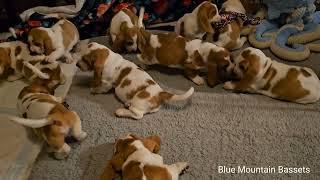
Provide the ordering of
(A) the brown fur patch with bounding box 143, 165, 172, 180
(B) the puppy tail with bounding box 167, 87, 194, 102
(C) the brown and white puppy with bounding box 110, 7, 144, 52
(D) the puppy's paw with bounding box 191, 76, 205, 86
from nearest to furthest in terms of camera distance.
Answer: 1. (A) the brown fur patch with bounding box 143, 165, 172, 180
2. (B) the puppy tail with bounding box 167, 87, 194, 102
3. (D) the puppy's paw with bounding box 191, 76, 205, 86
4. (C) the brown and white puppy with bounding box 110, 7, 144, 52

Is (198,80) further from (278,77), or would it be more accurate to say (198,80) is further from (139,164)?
(139,164)

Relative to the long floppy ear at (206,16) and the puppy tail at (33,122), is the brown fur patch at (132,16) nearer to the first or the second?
the long floppy ear at (206,16)

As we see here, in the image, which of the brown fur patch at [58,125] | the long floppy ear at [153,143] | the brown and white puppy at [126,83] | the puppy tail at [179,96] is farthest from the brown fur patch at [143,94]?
the brown fur patch at [58,125]

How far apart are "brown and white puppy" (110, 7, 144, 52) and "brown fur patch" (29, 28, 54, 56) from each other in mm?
353

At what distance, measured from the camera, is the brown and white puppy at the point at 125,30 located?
2281mm

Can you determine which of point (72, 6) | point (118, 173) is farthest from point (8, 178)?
point (72, 6)

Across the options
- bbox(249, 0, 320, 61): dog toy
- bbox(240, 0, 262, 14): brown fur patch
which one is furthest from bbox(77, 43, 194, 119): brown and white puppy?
bbox(240, 0, 262, 14): brown fur patch

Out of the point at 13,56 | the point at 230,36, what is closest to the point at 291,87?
the point at 230,36

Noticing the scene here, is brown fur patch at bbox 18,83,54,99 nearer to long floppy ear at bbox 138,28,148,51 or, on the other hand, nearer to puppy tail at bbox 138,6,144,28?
long floppy ear at bbox 138,28,148,51

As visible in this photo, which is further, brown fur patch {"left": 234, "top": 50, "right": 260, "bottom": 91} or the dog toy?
the dog toy

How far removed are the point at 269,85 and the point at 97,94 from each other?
86 cm

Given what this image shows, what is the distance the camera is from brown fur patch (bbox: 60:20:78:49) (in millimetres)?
2311

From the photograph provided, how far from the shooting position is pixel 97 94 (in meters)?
2.17

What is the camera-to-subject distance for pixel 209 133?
6.32 ft
